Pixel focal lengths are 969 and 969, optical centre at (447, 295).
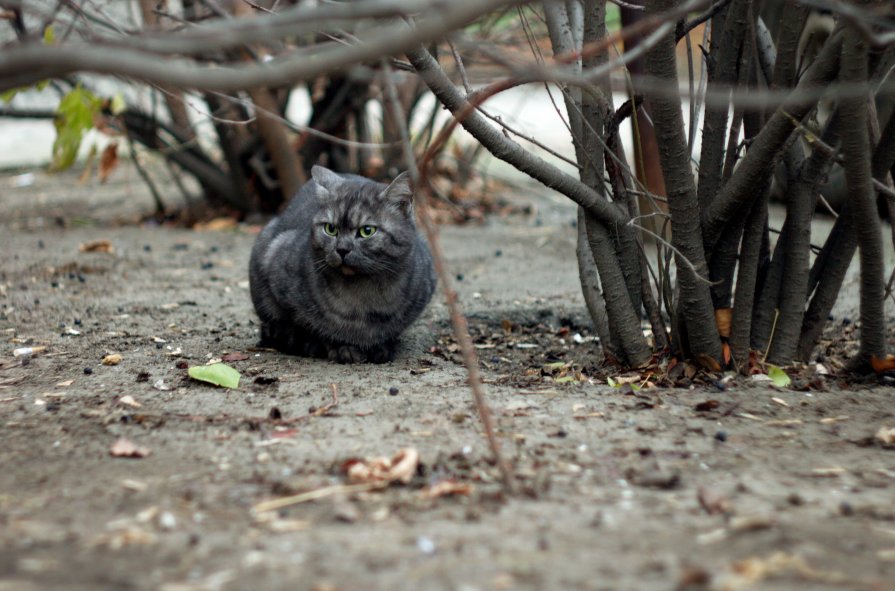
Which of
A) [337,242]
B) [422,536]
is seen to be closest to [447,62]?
[337,242]

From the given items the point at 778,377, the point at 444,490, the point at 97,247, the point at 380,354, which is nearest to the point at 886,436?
the point at 778,377

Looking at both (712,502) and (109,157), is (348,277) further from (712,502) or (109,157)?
(109,157)

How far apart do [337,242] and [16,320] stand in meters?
1.91

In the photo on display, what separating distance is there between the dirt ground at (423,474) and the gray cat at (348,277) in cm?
18

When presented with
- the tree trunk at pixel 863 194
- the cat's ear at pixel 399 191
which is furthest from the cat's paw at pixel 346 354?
the tree trunk at pixel 863 194

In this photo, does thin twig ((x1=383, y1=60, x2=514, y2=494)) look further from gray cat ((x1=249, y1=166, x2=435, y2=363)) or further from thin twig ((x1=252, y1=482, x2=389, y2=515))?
gray cat ((x1=249, y1=166, x2=435, y2=363))

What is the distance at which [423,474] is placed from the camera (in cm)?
275

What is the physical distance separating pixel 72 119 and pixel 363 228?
2927 millimetres

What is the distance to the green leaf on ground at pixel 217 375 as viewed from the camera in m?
3.72

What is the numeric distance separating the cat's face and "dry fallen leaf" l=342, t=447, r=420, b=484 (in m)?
1.61

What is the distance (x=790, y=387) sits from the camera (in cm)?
376

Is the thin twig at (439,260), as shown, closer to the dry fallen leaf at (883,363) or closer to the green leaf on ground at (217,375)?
the green leaf on ground at (217,375)

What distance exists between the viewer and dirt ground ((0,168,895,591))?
2.19 metres

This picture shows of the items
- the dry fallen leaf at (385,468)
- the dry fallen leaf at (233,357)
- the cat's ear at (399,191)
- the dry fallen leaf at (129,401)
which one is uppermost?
the cat's ear at (399,191)
